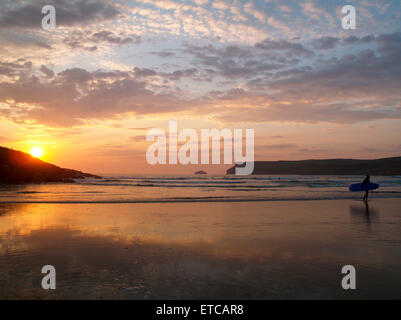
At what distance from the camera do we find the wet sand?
16.2ft

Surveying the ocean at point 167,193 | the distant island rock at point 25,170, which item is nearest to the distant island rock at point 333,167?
the ocean at point 167,193

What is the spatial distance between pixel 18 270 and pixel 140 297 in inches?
117

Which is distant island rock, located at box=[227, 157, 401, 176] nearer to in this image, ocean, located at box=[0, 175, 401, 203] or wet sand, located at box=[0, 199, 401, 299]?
ocean, located at box=[0, 175, 401, 203]

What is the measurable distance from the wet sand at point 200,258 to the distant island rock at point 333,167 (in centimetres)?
11479

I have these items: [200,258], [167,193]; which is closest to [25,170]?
[167,193]

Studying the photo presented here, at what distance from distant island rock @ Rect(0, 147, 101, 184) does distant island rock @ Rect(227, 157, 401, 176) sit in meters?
107

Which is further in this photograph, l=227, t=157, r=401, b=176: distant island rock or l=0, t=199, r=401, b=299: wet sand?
l=227, t=157, r=401, b=176: distant island rock

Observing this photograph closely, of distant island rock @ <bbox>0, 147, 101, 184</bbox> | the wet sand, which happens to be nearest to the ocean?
distant island rock @ <bbox>0, 147, 101, 184</bbox>

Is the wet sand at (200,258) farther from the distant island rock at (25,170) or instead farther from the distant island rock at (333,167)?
the distant island rock at (333,167)

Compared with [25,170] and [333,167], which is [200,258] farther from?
[333,167]

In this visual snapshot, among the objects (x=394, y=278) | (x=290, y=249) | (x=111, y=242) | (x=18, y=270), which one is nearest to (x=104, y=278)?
(x=18, y=270)

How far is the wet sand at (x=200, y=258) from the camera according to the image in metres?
4.95

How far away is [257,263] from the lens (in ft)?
21.0
